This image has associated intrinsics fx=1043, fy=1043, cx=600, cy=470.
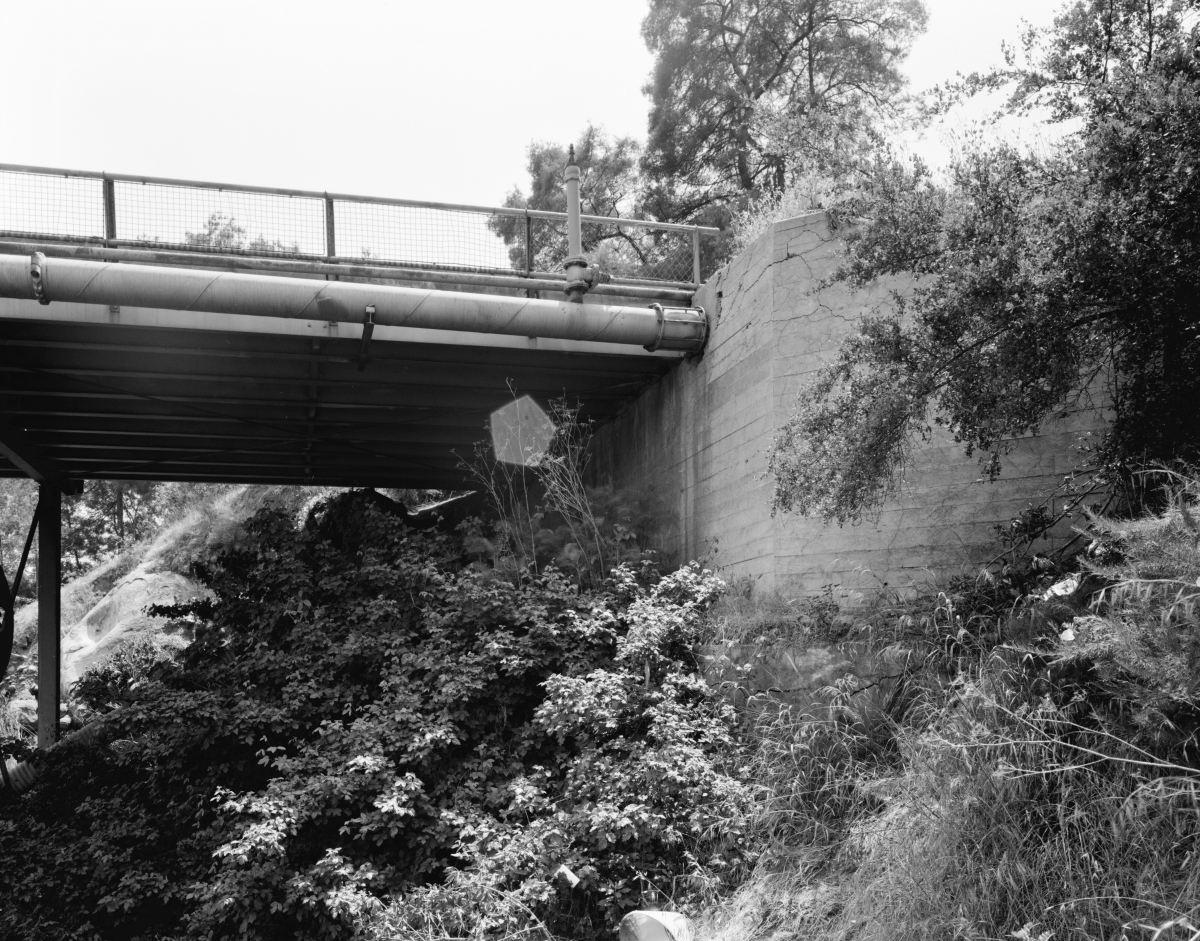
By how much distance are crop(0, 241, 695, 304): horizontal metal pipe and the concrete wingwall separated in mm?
877

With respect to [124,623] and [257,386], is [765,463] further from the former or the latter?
[124,623]

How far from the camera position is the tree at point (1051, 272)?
19.4 ft

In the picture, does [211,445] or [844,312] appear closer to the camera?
[844,312]

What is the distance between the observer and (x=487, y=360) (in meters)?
13.1

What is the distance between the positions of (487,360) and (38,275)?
16.5 ft

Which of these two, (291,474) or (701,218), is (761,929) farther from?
(701,218)

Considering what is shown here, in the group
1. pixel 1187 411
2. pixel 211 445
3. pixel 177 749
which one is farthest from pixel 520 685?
pixel 211 445

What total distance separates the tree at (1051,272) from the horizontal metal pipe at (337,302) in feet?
13.8

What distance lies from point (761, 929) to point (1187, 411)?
162 inches

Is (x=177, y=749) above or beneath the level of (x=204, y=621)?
beneath

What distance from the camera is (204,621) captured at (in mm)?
12328

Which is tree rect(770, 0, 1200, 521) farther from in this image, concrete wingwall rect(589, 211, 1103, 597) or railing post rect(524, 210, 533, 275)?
railing post rect(524, 210, 533, 275)

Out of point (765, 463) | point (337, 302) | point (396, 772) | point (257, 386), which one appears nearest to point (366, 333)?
point (337, 302)

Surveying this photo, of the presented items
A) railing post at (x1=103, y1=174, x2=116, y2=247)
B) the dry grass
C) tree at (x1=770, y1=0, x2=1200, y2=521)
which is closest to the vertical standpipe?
tree at (x1=770, y1=0, x2=1200, y2=521)
